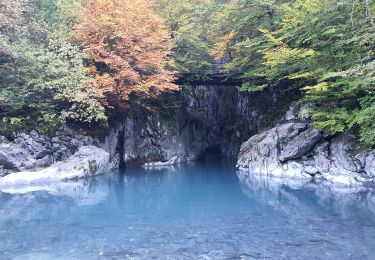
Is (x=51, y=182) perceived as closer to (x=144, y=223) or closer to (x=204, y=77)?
(x=144, y=223)

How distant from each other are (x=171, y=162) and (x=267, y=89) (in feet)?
25.0

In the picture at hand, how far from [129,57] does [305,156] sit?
386 inches

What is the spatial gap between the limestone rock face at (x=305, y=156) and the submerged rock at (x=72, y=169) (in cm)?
746

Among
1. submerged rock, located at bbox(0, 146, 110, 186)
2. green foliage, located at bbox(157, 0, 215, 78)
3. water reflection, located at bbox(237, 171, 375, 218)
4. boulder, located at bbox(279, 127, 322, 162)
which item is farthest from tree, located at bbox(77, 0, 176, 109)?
water reflection, located at bbox(237, 171, 375, 218)

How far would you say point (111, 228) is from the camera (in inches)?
362

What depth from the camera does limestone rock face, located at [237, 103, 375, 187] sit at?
14.9 m

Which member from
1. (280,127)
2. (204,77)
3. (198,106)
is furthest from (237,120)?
(280,127)

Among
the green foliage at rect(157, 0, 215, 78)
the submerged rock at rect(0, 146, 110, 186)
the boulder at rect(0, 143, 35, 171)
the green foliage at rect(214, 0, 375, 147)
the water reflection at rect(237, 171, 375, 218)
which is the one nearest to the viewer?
the water reflection at rect(237, 171, 375, 218)

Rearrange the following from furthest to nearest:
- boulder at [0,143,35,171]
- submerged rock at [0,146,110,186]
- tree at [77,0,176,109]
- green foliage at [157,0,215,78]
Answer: green foliage at [157,0,215,78]
tree at [77,0,176,109]
boulder at [0,143,35,171]
submerged rock at [0,146,110,186]

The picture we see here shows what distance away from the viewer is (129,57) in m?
18.2

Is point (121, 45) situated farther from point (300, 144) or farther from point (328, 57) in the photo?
point (300, 144)

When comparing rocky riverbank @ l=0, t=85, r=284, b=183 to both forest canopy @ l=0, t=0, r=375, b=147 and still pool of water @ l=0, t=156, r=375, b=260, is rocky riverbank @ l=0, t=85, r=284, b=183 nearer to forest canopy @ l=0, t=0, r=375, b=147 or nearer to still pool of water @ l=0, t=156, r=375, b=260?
forest canopy @ l=0, t=0, r=375, b=147

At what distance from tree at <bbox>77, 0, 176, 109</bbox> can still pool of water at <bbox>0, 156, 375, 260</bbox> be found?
4978 millimetres

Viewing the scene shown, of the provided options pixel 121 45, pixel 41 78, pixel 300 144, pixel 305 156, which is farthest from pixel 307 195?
Result: pixel 41 78
